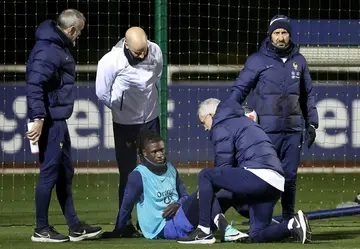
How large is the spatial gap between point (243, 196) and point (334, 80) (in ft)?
23.3

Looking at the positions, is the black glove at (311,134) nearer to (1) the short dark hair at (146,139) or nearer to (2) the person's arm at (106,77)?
(1) the short dark hair at (146,139)

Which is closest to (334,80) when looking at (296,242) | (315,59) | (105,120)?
(315,59)

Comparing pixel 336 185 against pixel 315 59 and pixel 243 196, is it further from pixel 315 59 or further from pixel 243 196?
pixel 243 196

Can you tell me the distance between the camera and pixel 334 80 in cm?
1672

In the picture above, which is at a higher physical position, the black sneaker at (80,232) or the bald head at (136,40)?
the bald head at (136,40)

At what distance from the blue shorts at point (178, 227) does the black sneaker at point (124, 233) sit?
1.31ft

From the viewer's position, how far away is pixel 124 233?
10.6m

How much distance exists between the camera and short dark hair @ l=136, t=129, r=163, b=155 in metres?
10.3

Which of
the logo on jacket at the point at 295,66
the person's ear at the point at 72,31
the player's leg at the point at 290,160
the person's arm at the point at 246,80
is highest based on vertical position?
the person's ear at the point at 72,31

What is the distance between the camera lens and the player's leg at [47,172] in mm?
10172

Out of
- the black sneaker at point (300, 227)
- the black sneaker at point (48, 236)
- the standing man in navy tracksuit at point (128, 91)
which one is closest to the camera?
the black sneaker at point (300, 227)

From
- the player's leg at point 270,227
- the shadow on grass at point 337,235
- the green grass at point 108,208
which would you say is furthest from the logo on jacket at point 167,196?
the shadow on grass at point 337,235

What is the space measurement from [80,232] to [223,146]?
4.71ft

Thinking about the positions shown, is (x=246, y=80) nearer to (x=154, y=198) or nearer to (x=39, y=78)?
(x=154, y=198)
